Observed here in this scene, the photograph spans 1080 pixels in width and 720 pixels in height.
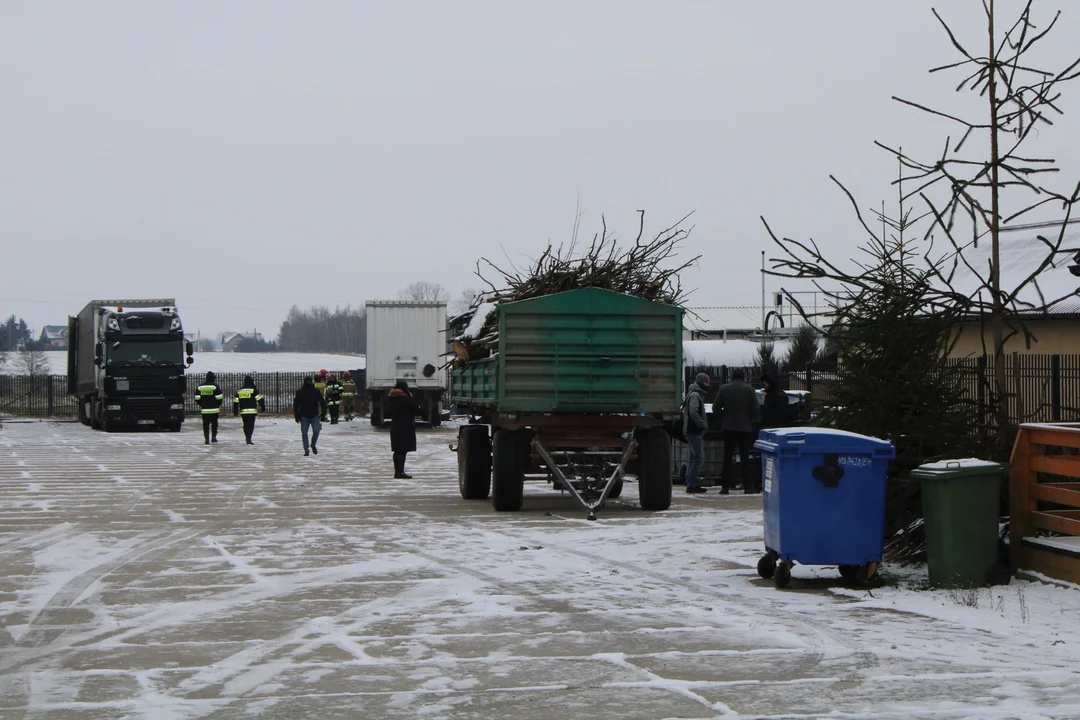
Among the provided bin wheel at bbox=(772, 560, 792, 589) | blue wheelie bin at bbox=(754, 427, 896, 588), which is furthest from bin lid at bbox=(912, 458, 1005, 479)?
bin wheel at bbox=(772, 560, 792, 589)

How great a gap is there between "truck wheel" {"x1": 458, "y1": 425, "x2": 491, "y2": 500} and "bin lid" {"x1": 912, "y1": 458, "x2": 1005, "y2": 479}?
9.42m

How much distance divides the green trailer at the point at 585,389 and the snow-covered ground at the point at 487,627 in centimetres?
105

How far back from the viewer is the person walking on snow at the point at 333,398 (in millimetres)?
47688

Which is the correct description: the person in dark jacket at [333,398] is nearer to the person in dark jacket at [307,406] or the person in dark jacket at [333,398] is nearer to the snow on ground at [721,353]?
the snow on ground at [721,353]

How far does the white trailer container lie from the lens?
42.8 m

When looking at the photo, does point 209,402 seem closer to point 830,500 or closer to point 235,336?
point 830,500

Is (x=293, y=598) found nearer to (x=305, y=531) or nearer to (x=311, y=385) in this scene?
(x=305, y=531)

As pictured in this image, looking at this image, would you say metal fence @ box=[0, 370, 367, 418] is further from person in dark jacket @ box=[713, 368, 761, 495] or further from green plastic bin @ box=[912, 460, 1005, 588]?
green plastic bin @ box=[912, 460, 1005, 588]

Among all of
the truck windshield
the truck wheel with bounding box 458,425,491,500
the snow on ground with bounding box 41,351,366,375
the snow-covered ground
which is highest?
the snow on ground with bounding box 41,351,366,375

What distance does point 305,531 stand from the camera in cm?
1464

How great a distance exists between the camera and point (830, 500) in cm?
1028

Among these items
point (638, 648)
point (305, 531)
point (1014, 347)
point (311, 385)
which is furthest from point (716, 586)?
point (1014, 347)

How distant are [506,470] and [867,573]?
7.11m

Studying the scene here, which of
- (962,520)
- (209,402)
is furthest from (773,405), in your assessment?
(209,402)
